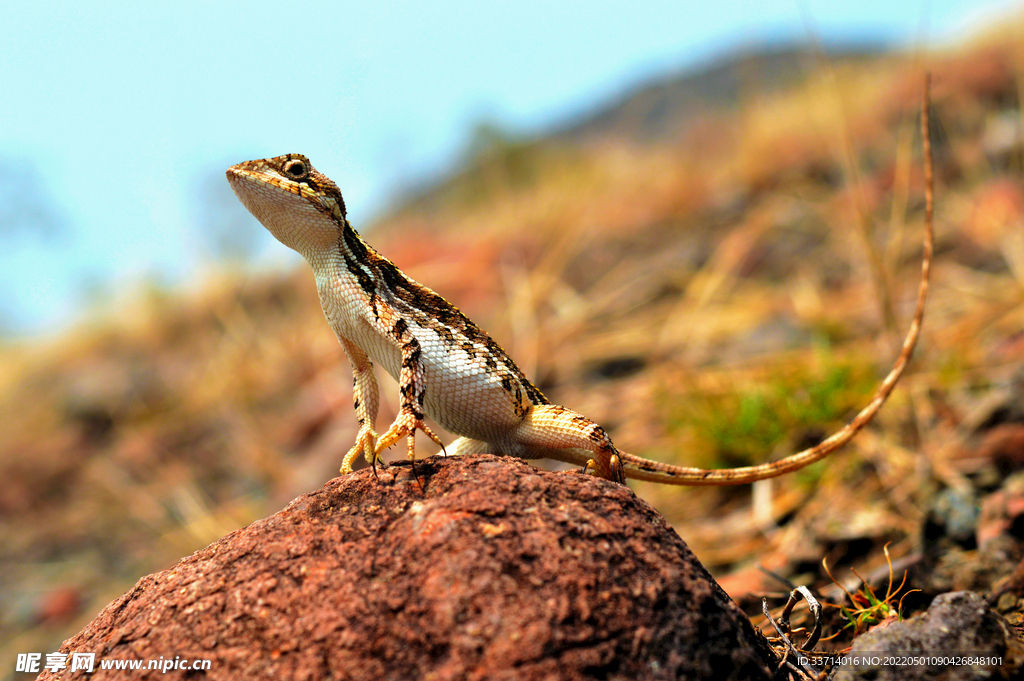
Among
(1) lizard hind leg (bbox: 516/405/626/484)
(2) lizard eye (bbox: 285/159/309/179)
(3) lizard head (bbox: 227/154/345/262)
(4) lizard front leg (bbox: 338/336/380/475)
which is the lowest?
(1) lizard hind leg (bbox: 516/405/626/484)

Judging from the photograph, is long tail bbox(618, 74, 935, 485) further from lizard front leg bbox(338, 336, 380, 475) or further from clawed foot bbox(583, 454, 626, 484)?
lizard front leg bbox(338, 336, 380, 475)

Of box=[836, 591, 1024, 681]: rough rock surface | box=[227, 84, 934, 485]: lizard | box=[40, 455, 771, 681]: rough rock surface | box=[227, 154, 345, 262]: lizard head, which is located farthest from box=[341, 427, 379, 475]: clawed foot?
box=[836, 591, 1024, 681]: rough rock surface

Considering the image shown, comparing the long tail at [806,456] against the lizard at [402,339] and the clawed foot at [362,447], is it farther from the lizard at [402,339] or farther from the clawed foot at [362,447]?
the clawed foot at [362,447]

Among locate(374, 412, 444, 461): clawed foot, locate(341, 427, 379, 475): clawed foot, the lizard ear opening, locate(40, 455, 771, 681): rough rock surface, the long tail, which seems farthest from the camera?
the long tail

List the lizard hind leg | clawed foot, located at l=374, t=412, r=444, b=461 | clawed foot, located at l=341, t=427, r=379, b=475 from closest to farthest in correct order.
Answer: clawed foot, located at l=374, t=412, r=444, b=461 < clawed foot, located at l=341, t=427, r=379, b=475 < the lizard hind leg

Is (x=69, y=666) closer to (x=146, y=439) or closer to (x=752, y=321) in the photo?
(x=752, y=321)

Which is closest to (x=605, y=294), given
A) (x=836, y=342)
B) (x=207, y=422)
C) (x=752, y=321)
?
(x=752, y=321)

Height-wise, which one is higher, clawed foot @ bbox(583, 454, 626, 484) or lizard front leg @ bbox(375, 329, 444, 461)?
lizard front leg @ bbox(375, 329, 444, 461)
